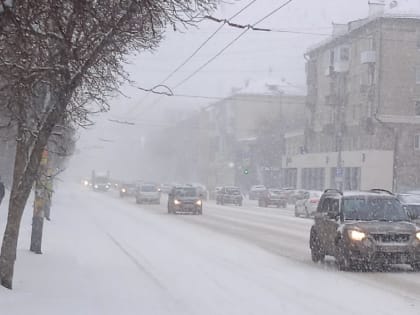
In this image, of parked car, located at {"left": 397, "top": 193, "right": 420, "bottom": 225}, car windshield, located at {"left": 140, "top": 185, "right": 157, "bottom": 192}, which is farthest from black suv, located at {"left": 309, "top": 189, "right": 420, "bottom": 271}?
car windshield, located at {"left": 140, "top": 185, "right": 157, "bottom": 192}

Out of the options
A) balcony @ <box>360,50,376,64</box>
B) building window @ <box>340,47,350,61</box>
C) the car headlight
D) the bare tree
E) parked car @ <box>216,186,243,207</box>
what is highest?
building window @ <box>340,47,350,61</box>

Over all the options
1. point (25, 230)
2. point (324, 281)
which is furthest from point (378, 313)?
point (25, 230)

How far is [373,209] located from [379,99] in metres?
49.8

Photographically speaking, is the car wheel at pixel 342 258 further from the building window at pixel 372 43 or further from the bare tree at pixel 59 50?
the building window at pixel 372 43

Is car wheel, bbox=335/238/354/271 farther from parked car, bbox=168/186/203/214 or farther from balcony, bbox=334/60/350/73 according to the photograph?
balcony, bbox=334/60/350/73

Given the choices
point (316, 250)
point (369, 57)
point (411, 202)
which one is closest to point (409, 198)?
point (411, 202)

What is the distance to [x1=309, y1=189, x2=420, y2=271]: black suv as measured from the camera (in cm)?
1545

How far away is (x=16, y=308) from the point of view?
32.1 feet

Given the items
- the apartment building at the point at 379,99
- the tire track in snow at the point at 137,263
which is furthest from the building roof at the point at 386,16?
A: the tire track in snow at the point at 137,263

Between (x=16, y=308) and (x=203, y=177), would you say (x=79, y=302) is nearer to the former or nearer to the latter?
(x=16, y=308)

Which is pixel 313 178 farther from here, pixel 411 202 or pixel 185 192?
pixel 411 202

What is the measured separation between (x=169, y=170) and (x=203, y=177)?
40.2 ft

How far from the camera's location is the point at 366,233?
15461mm

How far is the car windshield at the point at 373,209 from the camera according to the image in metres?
16.5
